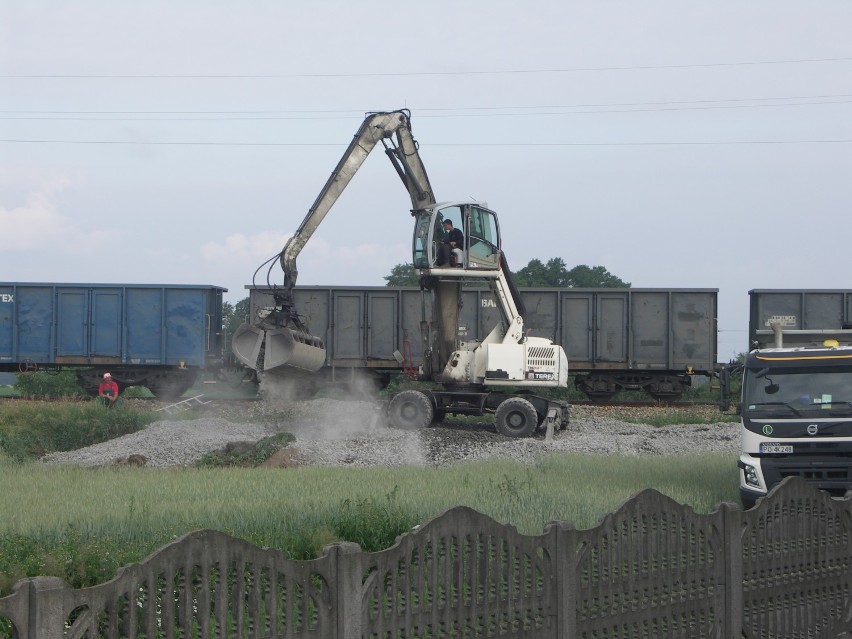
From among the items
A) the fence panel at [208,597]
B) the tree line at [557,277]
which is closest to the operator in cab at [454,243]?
the fence panel at [208,597]

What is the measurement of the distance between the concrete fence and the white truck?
17.7 ft

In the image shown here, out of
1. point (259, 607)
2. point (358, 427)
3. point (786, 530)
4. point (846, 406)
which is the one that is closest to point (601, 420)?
point (358, 427)

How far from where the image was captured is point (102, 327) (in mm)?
33219

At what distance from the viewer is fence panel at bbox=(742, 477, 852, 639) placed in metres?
7.04

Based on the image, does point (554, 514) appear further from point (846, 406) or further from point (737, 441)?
point (737, 441)

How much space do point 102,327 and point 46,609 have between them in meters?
30.5

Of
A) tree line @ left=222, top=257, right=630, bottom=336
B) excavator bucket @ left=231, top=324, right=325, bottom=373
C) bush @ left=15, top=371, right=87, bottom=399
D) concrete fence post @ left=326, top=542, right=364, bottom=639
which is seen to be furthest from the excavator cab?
tree line @ left=222, top=257, right=630, bottom=336

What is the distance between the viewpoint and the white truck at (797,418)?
42.8 ft

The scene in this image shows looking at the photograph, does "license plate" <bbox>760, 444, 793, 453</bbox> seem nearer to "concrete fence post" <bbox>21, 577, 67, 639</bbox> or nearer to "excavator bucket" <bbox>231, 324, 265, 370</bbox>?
"excavator bucket" <bbox>231, 324, 265, 370</bbox>

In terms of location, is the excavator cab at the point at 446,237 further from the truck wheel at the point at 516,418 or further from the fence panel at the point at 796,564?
the fence panel at the point at 796,564

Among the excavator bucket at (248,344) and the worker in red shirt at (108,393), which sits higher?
the excavator bucket at (248,344)

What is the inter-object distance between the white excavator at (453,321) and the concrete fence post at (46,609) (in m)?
17.6

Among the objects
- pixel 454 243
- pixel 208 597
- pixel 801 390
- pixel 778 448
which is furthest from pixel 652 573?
pixel 454 243

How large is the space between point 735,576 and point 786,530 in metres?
0.69
